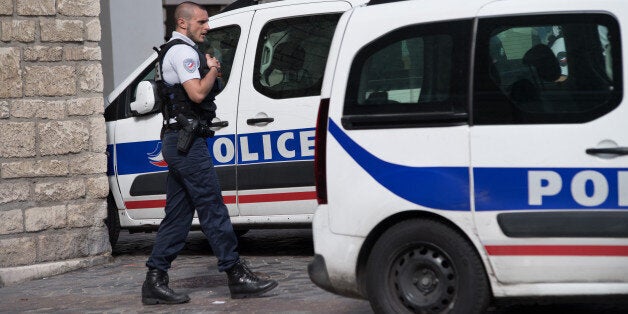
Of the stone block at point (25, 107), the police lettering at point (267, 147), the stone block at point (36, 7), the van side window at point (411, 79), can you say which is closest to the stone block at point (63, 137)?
the stone block at point (25, 107)

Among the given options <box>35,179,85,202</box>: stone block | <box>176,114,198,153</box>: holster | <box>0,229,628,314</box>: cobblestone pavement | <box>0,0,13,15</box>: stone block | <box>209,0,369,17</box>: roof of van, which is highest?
<box>0,0,13,15</box>: stone block

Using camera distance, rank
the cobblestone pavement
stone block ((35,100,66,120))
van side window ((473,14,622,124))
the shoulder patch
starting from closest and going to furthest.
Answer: van side window ((473,14,622,124))
the cobblestone pavement
the shoulder patch
stone block ((35,100,66,120))

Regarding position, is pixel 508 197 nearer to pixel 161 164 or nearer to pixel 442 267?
pixel 442 267

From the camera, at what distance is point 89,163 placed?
10305 mm

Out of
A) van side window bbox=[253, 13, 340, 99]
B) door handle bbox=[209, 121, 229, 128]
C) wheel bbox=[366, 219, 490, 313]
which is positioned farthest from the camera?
door handle bbox=[209, 121, 229, 128]

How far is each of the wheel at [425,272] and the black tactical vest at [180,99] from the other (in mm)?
1963

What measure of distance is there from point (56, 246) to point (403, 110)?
440 centimetres

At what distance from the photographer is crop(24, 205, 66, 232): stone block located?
9.97 m

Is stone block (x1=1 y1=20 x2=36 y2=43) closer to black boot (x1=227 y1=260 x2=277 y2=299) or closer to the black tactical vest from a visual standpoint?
the black tactical vest

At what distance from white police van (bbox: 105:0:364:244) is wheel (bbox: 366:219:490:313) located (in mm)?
3186

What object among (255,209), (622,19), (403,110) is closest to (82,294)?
(255,209)

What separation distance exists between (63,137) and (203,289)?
6.87 ft

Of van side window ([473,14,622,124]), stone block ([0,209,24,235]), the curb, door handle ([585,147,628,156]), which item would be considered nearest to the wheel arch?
van side window ([473,14,622,124])

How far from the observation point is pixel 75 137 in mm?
10227
